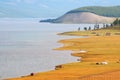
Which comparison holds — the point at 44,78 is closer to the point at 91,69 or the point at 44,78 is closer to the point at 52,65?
the point at 91,69

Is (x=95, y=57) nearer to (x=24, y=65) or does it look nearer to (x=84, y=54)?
(x=84, y=54)

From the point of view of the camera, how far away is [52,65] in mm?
77938

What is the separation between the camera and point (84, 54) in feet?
316

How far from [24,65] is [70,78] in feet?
63.1

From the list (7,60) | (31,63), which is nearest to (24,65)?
(31,63)

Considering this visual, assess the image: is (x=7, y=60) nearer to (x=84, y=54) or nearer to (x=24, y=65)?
(x=24, y=65)

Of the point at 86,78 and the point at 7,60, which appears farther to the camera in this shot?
the point at 7,60

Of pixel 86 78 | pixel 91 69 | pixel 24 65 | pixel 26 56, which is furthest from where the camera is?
pixel 26 56

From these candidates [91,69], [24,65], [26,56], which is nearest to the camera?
[91,69]

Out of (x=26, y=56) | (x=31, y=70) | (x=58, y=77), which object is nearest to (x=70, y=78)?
(x=58, y=77)

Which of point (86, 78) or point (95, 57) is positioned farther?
point (95, 57)

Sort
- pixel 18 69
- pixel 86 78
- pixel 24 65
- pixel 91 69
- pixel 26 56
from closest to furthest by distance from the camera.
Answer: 1. pixel 86 78
2. pixel 91 69
3. pixel 18 69
4. pixel 24 65
5. pixel 26 56

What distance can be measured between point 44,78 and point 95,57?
1228 inches

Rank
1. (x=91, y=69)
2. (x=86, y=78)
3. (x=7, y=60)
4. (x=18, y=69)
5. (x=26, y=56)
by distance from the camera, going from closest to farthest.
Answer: (x=86, y=78)
(x=91, y=69)
(x=18, y=69)
(x=7, y=60)
(x=26, y=56)
